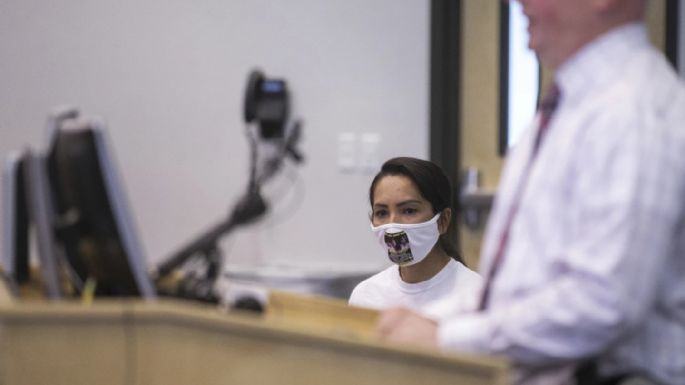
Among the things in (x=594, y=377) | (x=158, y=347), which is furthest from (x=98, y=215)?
(x=594, y=377)

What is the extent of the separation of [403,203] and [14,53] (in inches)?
78.8

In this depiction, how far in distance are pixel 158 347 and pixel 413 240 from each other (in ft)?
4.29

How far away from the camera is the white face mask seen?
2.52 m

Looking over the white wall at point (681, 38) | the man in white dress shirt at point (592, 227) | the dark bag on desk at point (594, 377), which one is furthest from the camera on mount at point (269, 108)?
the white wall at point (681, 38)

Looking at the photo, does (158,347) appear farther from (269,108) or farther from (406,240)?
(406,240)

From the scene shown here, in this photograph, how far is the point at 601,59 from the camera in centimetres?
133

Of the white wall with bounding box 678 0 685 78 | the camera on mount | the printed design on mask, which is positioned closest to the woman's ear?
the printed design on mask

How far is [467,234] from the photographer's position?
347cm

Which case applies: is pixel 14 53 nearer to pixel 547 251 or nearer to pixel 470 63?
pixel 470 63

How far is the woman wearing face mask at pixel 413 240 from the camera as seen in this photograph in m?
2.54

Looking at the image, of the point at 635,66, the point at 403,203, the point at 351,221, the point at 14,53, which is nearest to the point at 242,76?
the point at 351,221

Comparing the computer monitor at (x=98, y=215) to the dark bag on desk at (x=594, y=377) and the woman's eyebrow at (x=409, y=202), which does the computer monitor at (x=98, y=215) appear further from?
the woman's eyebrow at (x=409, y=202)

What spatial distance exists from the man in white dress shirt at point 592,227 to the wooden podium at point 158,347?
0.16m

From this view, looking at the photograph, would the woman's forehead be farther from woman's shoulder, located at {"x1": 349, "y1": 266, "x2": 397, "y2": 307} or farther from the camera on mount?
the camera on mount
